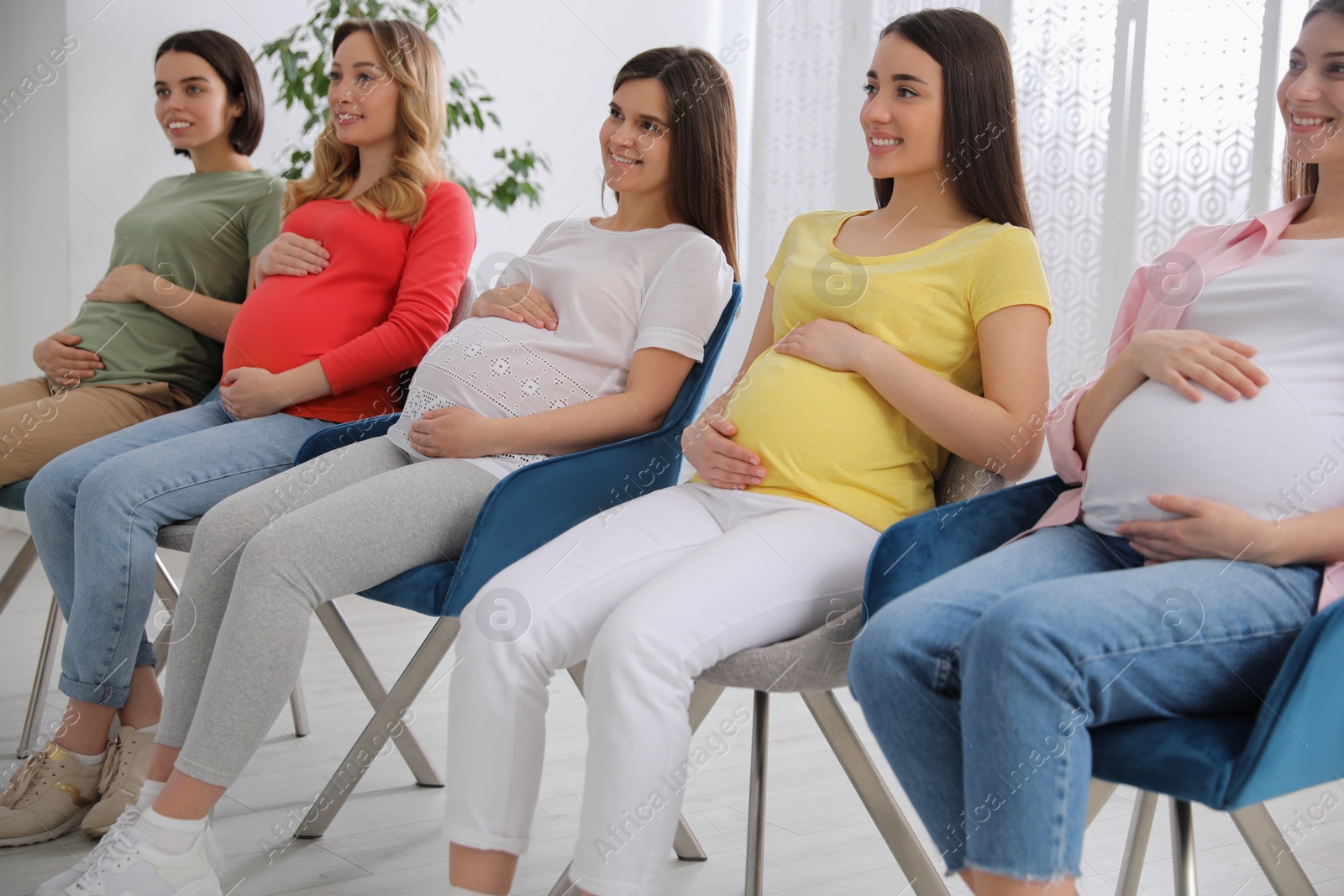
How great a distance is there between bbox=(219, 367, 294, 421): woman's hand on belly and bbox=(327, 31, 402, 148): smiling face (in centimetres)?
42

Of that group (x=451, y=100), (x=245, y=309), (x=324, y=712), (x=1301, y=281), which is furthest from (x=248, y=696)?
(x=451, y=100)

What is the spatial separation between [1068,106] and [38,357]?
7.33ft

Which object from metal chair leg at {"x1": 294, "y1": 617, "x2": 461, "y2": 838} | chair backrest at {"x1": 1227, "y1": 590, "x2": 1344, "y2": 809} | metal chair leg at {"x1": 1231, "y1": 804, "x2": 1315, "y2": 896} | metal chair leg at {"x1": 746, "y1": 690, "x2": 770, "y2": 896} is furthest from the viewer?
metal chair leg at {"x1": 294, "y1": 617, "x2": 461, "y2": 838}

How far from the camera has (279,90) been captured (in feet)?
11.8

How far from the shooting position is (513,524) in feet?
4.60

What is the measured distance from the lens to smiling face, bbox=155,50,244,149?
2195 millimetres

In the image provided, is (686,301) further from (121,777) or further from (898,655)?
(121,777)

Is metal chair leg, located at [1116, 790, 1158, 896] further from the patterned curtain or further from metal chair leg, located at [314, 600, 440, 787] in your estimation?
the patterned curtain

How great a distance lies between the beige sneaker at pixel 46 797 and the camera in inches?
63.5

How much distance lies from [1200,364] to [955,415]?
25cm

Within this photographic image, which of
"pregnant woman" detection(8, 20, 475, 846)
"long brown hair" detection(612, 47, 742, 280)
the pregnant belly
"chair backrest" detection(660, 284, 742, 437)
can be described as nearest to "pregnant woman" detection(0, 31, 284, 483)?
"pregnant woman" detection(8, 20, 475, 846)

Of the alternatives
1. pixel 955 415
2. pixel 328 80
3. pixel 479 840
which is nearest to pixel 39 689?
pixel 479 840

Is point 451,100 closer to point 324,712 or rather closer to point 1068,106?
point 1068,106

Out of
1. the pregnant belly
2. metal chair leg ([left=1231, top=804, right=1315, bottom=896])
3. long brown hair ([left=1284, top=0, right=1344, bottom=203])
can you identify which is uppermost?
long brown hair ([left=1284, top=0, right=1344, bottom=203])
